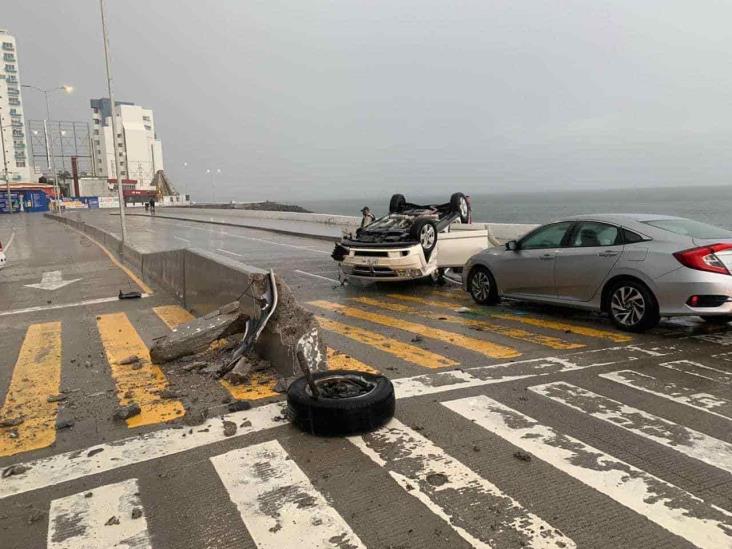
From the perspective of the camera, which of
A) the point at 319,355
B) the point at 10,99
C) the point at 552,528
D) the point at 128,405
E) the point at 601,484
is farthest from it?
the point at 10,99

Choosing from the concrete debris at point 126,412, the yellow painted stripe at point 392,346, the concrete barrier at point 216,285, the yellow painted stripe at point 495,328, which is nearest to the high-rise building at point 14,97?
the concrete barrier at point 216,285

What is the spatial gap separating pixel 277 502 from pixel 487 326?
566 cm

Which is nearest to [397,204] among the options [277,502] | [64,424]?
[64,424]

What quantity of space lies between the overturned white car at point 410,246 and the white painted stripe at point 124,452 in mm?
6840

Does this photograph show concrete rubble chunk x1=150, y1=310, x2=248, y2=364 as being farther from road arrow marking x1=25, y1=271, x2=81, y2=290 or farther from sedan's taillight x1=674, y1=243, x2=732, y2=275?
road arrow marking x1=25, y1=271, x2=81, y2=290

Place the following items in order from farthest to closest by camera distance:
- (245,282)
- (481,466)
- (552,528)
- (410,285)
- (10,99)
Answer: (10,99) < (410,285) < (245,282) < (481,466) < (552,528)

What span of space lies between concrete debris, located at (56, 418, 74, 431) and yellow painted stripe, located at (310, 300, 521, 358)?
4.55 meters

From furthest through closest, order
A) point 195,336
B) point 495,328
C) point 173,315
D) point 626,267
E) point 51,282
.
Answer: point 51,282 < point 173,315 < point 495,328 < point 626,267 < point 195,336

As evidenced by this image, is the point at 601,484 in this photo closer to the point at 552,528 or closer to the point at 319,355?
the point at 552,528

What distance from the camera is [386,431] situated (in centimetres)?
473

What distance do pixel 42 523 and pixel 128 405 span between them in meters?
2.02

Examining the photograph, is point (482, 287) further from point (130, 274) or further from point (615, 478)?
point (130, 274)

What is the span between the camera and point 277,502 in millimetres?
3643

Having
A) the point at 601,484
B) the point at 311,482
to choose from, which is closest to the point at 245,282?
the point at 311,482
